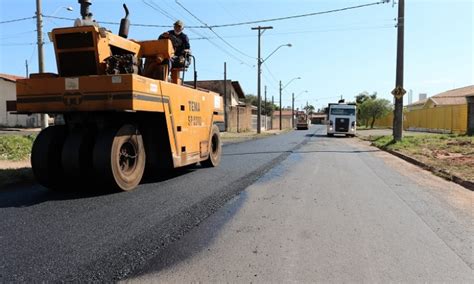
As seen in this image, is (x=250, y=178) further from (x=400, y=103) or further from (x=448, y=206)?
(x=400, y=103)

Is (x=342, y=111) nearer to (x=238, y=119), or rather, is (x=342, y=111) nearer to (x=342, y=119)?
(x=342, y=119)

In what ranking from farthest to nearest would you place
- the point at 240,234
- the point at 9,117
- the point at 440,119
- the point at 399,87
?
the point at 9,117, the point at 440,119, the point at 399,87, the point at 240,234

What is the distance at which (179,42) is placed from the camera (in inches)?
427

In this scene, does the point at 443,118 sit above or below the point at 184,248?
above

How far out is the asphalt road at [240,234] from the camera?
445 centimetres

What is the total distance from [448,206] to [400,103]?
16.4 metres

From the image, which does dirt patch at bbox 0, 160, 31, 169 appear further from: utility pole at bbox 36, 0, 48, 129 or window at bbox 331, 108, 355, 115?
window at bbox 331, 108, 355, 115

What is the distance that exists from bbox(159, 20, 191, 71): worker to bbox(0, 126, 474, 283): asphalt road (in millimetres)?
2902

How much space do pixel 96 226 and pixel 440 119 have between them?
41.5 meters

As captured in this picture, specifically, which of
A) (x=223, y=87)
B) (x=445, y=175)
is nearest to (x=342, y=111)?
(x=223, y=87)

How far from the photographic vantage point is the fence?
35369 mm

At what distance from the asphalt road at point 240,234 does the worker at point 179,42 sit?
9.52 ft

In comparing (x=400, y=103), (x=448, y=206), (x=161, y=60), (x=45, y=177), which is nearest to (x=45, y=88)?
(x=45, y=177)

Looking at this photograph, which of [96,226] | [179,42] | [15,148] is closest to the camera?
[96,226]
